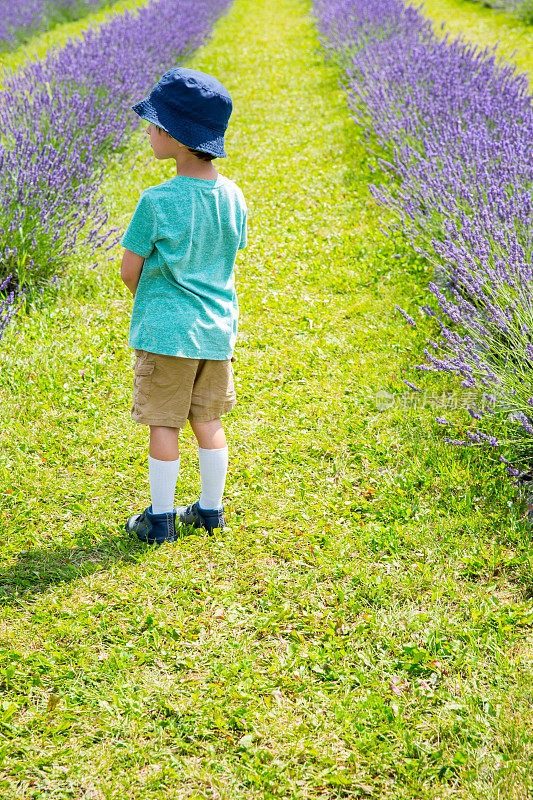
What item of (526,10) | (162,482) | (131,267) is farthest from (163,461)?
(526,10)

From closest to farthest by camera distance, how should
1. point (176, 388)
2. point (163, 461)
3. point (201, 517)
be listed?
1. point (176, 388)
2. point (163, 461)
3. point (201, 517)

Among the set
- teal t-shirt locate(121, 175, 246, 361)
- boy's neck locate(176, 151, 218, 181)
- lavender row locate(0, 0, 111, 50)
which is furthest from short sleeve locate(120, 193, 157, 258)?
lavender row locate(0, 0, 111, 50)

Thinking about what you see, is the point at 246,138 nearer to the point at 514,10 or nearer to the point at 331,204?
the point at 331,204

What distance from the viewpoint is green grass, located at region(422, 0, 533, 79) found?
9.91 metres

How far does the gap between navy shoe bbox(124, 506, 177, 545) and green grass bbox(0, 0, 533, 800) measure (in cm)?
5

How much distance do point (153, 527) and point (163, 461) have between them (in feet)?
0.99

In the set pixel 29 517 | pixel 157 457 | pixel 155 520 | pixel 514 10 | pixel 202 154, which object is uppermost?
pixel 514 10

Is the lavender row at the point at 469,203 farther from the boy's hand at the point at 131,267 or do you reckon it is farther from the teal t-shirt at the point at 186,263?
the boy's hand at the point at 131,267

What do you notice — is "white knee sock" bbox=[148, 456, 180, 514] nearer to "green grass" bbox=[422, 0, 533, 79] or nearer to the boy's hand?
the boy's hand

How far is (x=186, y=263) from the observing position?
221cm

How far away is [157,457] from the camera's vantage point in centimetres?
242

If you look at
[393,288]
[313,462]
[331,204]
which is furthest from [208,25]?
[313,462]

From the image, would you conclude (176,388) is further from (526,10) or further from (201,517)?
(526,10)

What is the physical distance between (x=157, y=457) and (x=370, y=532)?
36.1 inches
